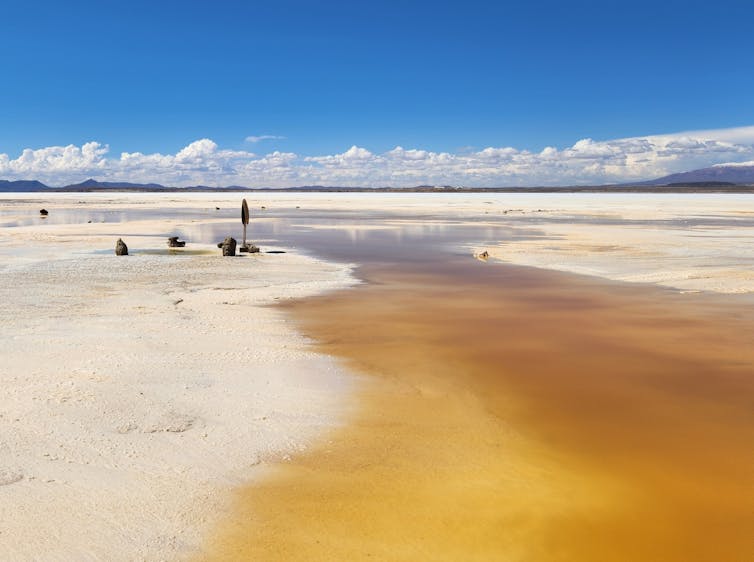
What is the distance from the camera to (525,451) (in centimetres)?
645

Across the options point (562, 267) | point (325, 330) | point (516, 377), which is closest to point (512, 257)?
point (562, 267)

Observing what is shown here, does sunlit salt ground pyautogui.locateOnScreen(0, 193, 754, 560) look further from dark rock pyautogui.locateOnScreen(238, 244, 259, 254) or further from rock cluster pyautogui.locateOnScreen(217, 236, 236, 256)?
dark rock pyautogui.locateOnScreen(238, 244, 259, 254)

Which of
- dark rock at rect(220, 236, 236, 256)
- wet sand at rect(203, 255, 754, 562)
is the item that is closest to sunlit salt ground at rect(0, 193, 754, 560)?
wet sand at rect(203, 255, 754, 562)

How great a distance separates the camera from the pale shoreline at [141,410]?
493cm

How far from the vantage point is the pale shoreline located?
4.93 m

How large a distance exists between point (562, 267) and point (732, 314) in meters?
7.56

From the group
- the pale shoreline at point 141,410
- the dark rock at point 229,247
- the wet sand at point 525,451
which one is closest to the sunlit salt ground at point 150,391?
the pale shoreline at point 141,410

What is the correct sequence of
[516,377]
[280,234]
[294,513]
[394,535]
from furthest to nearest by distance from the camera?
[280,234]
[516,377]
[294,513]
[394,535]

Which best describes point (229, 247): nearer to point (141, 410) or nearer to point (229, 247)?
point (229, 247)

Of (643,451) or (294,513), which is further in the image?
(643,451)

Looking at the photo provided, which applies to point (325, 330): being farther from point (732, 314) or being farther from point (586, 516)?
point (732, 314)

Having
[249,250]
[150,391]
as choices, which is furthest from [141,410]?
[249,250]

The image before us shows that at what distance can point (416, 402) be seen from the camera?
25.6ft

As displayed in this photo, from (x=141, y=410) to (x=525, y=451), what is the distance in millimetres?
4100
